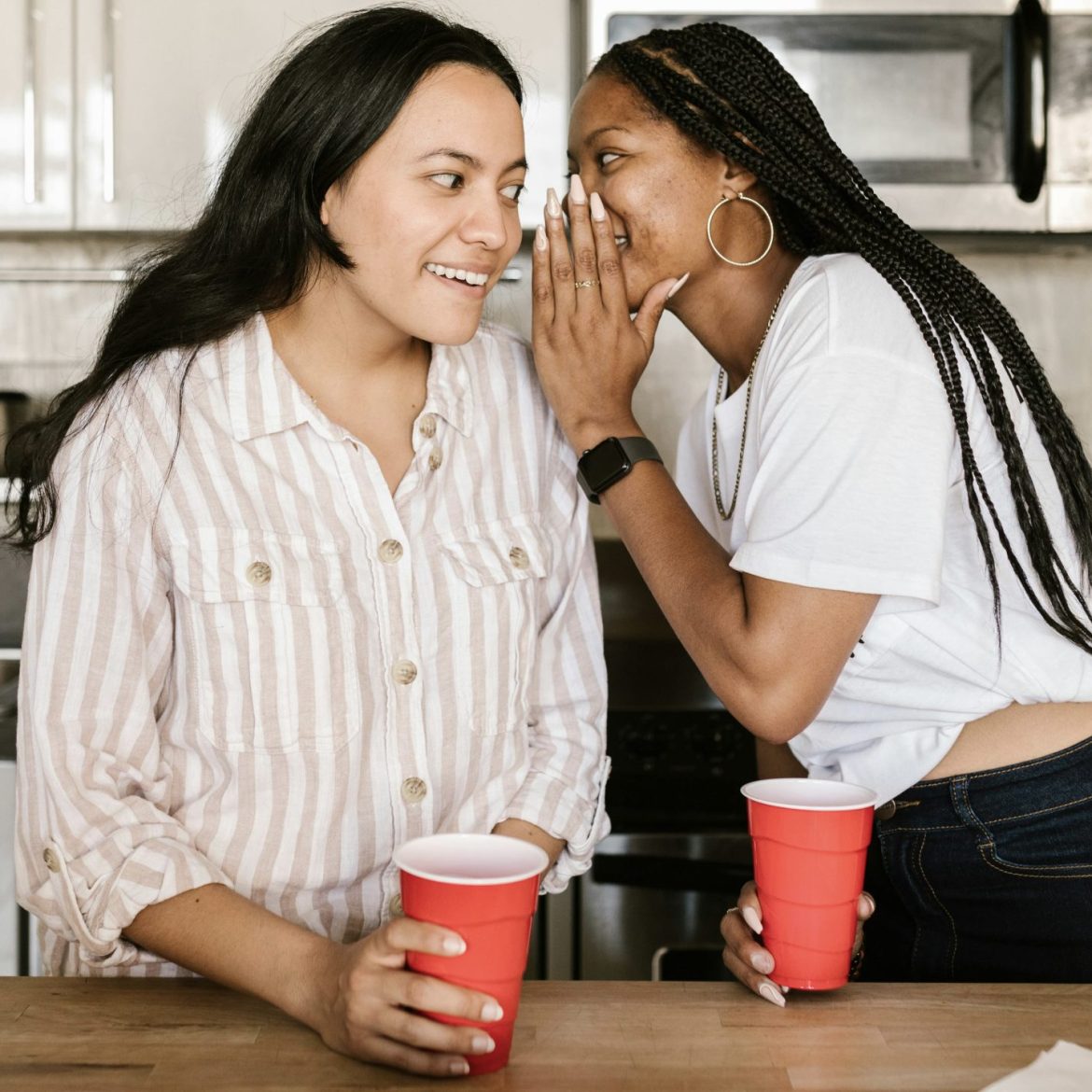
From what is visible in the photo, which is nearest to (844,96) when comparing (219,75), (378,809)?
(219,75)

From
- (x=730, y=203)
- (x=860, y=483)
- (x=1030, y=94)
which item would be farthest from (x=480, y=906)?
(x=1030, y=94)

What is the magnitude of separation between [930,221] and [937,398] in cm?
124

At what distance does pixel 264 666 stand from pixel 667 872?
1.08 meters

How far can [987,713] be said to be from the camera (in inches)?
46.8

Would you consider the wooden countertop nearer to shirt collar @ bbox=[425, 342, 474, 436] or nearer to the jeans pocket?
the jeans pocket

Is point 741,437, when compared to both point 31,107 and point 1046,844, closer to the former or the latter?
point 1046,844

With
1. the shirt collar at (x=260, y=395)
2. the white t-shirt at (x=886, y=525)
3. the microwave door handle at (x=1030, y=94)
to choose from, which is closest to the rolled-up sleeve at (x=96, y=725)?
the shirt collar at (x=260, y=395)

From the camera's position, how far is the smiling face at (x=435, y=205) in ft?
3.80

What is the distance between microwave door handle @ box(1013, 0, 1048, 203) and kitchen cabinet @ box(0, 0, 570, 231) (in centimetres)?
78

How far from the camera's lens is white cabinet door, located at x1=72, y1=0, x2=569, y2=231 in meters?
2.29

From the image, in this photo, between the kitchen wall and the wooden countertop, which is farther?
the kitchen wall

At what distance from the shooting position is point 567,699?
127cm

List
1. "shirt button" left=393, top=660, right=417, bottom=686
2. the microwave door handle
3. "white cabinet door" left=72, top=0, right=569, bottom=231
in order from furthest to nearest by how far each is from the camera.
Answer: "white cabinet door" left=72, top=0, right=569, bottom=231, the microwave door handle, "shirt button" left=393, top=660, right=417, bottom=686

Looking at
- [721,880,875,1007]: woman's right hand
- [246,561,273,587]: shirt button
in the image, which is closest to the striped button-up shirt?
[246,561,273,587]: shirt button
